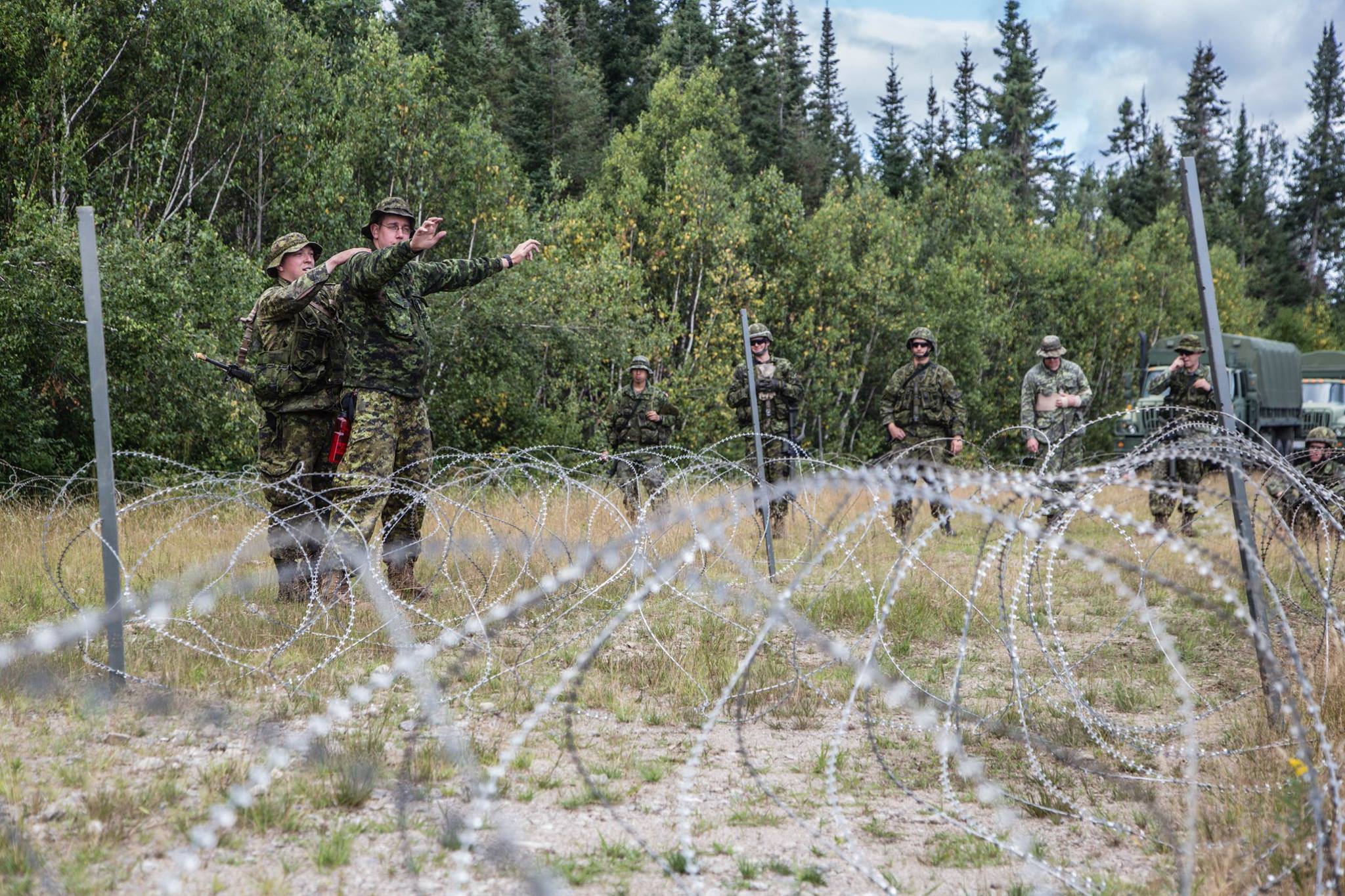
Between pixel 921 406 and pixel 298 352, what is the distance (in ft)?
18.8

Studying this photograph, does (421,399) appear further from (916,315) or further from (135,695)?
(916,315)

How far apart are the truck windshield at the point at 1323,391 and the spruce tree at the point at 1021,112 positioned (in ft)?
101

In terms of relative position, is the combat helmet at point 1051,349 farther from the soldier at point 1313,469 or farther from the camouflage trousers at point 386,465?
the camouflage trousers at point 386,465

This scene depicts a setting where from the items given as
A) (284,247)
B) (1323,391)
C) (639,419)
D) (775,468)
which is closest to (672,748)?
(284,247)

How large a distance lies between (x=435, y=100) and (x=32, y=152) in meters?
7.24

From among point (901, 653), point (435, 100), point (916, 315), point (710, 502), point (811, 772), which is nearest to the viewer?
point (710, 502)

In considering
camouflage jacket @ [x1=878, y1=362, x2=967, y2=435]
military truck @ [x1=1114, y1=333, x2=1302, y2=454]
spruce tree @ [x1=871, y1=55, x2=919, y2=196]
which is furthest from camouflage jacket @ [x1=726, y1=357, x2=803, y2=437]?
spruce tree @ [x1=871, y1=55, x2=919, y2=196]

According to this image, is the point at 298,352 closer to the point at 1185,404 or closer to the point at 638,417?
the point at 638,417

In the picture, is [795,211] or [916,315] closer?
[795,211]

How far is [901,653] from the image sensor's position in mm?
5703

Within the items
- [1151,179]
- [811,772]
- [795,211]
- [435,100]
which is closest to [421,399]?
[811,772]

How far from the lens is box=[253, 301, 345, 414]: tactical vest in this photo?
5816 mm

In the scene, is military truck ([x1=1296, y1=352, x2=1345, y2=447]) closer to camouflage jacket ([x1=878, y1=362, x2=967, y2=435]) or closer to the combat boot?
camouflage jacket ([x1=878, y1=362, x2=967, y2=435])

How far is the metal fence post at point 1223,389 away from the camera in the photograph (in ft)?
12.5
